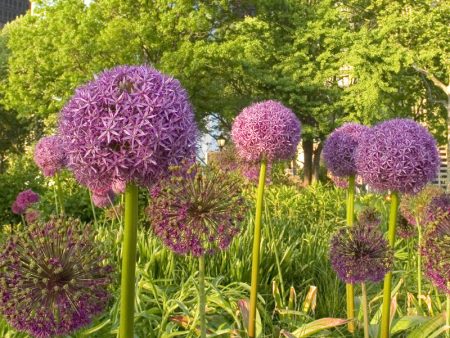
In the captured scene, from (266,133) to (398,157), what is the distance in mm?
1188

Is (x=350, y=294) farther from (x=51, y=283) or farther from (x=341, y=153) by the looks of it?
(x=51, y=283)

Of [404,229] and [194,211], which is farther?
[404,229]

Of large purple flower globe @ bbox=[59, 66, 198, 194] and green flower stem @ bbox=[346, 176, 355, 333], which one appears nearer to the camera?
large purple flower globe @ bbox=[59, 66, 198, 194]

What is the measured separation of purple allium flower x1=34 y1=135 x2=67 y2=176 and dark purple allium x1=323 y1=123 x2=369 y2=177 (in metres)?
3.76

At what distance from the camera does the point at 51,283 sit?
2.40m

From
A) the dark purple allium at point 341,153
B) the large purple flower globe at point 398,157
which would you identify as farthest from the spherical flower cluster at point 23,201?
the large purple flower globe at point 398,157

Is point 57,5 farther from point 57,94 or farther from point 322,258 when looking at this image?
point 322,258

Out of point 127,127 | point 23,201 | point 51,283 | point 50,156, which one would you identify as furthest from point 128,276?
point 23,201

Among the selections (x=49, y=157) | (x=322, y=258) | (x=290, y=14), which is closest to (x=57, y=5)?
(x=290, y=14)

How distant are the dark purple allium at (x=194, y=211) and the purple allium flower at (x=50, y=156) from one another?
469 centimetres

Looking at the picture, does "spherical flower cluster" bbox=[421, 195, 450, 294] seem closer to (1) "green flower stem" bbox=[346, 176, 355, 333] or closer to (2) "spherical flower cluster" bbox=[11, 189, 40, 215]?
(1) "green flower stem" bbox=[346, 176, 355, 333]

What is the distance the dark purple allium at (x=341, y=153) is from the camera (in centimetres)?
510

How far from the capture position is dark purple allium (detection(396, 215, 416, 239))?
6090 mm

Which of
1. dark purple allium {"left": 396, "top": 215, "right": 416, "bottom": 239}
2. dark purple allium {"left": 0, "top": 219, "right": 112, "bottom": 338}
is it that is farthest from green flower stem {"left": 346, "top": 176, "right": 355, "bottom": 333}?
dark purple allium {"left": 0, "top": 219, "right": 112, "bottom": 338}
